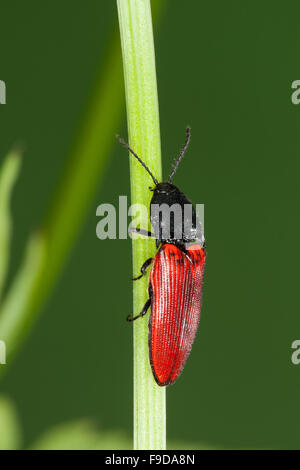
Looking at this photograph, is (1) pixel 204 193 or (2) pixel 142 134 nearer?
(2) pixel 142 134

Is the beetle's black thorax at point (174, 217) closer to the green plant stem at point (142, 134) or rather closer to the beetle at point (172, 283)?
the beetle at point (172, 283)

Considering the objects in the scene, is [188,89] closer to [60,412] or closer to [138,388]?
[60,412]

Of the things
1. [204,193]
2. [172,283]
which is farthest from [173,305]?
[204,193]

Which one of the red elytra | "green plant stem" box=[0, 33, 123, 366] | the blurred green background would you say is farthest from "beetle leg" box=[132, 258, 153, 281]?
the blurred green background

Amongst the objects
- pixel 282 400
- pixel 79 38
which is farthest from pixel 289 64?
pixel 282 400

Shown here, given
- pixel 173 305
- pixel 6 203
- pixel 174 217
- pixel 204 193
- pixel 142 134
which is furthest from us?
pixel 204 193

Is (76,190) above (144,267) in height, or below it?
above

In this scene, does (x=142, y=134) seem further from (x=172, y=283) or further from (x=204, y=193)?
(x=204, y=193)
